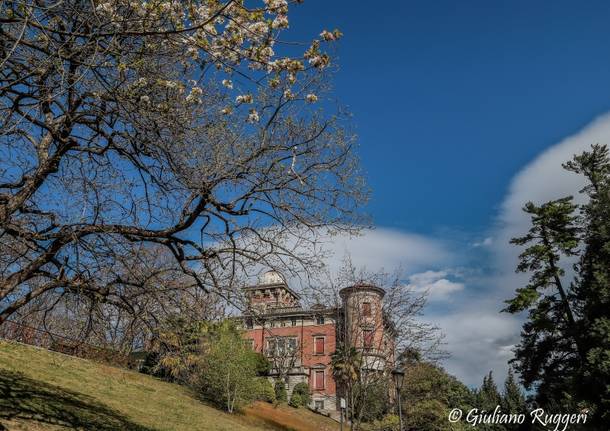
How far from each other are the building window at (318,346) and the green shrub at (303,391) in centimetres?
624

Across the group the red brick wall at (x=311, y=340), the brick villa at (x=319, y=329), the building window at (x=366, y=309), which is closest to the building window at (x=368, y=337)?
the brick villa at (x=319, y=329)

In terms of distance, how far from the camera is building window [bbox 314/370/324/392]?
2062 inches

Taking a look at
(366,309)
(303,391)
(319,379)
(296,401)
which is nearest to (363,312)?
(366,309)

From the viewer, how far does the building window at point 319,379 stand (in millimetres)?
52375

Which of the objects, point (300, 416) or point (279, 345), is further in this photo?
point (300, 416)

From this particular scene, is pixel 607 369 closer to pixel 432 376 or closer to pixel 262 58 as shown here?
pixel 432 376

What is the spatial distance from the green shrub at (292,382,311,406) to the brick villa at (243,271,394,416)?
5.42 feet

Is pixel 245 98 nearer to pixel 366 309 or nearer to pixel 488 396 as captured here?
pixel 366 309

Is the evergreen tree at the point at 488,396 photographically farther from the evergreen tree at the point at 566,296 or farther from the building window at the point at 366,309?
the building window at the point at 366,309

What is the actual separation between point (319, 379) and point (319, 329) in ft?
18.9

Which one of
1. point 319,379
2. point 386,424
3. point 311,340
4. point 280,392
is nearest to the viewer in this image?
point 386,424

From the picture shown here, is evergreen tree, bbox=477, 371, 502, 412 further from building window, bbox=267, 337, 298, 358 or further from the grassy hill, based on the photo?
the grassy hill

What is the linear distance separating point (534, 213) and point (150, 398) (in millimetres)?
28783

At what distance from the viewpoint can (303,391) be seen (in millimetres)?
47688
